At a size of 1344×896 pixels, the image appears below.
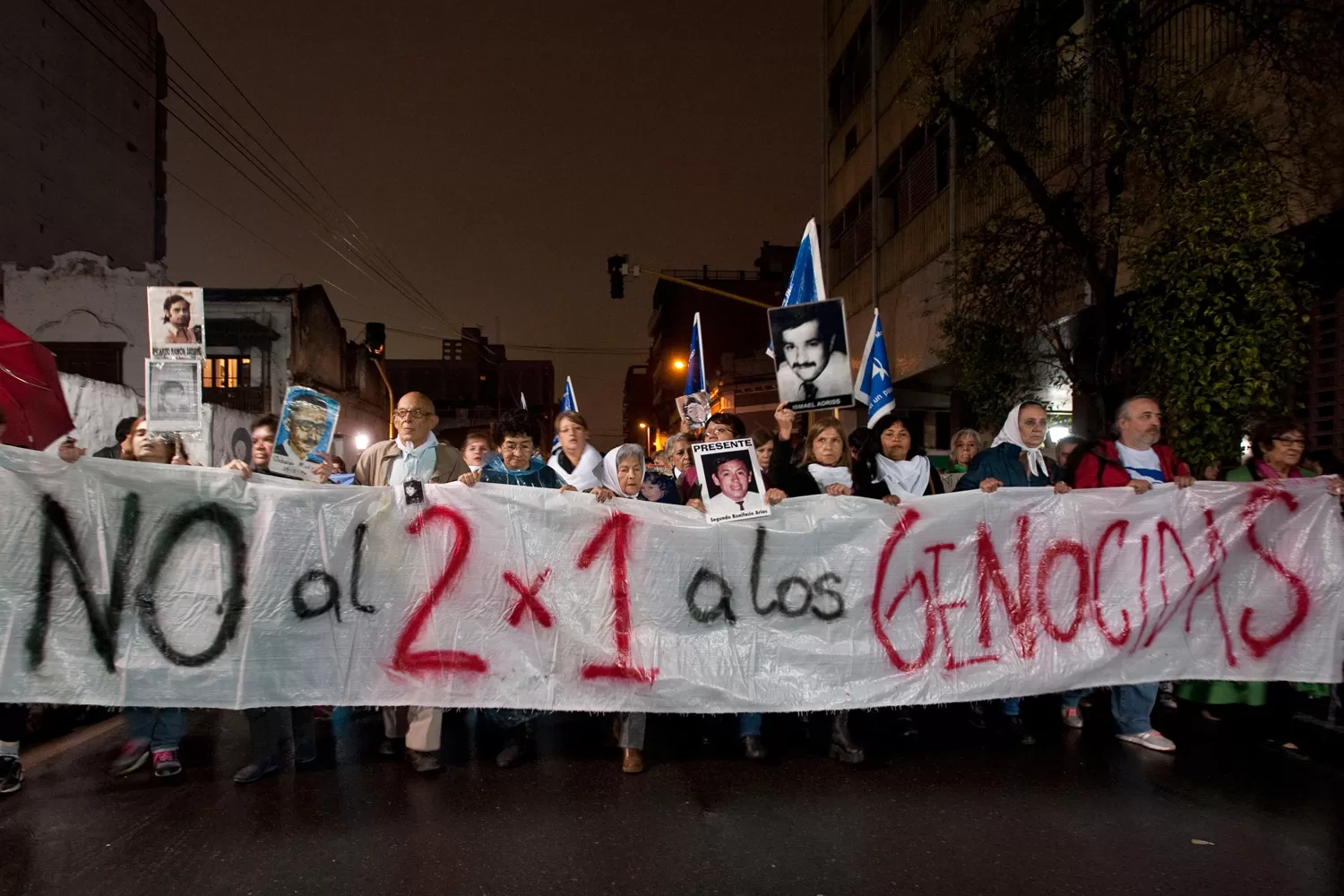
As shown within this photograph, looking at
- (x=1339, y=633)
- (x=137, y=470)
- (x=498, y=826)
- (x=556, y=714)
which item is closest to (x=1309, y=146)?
(x=1339, y=633)

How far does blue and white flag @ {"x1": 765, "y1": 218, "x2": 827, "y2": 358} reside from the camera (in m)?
8.39

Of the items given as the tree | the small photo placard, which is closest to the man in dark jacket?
the tree

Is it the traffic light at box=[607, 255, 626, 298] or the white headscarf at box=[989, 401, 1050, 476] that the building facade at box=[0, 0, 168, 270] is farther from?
the white headscarf at box=[989, 401, 1050, 476]

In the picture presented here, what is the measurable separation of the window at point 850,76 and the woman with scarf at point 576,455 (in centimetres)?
1786

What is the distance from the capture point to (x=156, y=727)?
14.8 feet

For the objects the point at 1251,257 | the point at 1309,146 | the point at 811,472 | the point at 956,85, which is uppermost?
the point at 956,85

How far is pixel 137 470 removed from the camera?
440 centimetres

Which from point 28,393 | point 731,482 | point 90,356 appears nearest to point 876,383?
point 731,482

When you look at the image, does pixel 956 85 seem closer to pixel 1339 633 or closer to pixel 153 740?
pixel 1339 633

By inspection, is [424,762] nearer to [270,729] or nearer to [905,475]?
[270,729]

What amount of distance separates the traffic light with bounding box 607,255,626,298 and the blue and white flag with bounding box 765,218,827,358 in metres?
11.8

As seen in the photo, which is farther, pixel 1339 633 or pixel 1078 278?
pixel 1078 278

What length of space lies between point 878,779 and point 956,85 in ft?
24.7

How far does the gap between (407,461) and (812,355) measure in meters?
3.55
